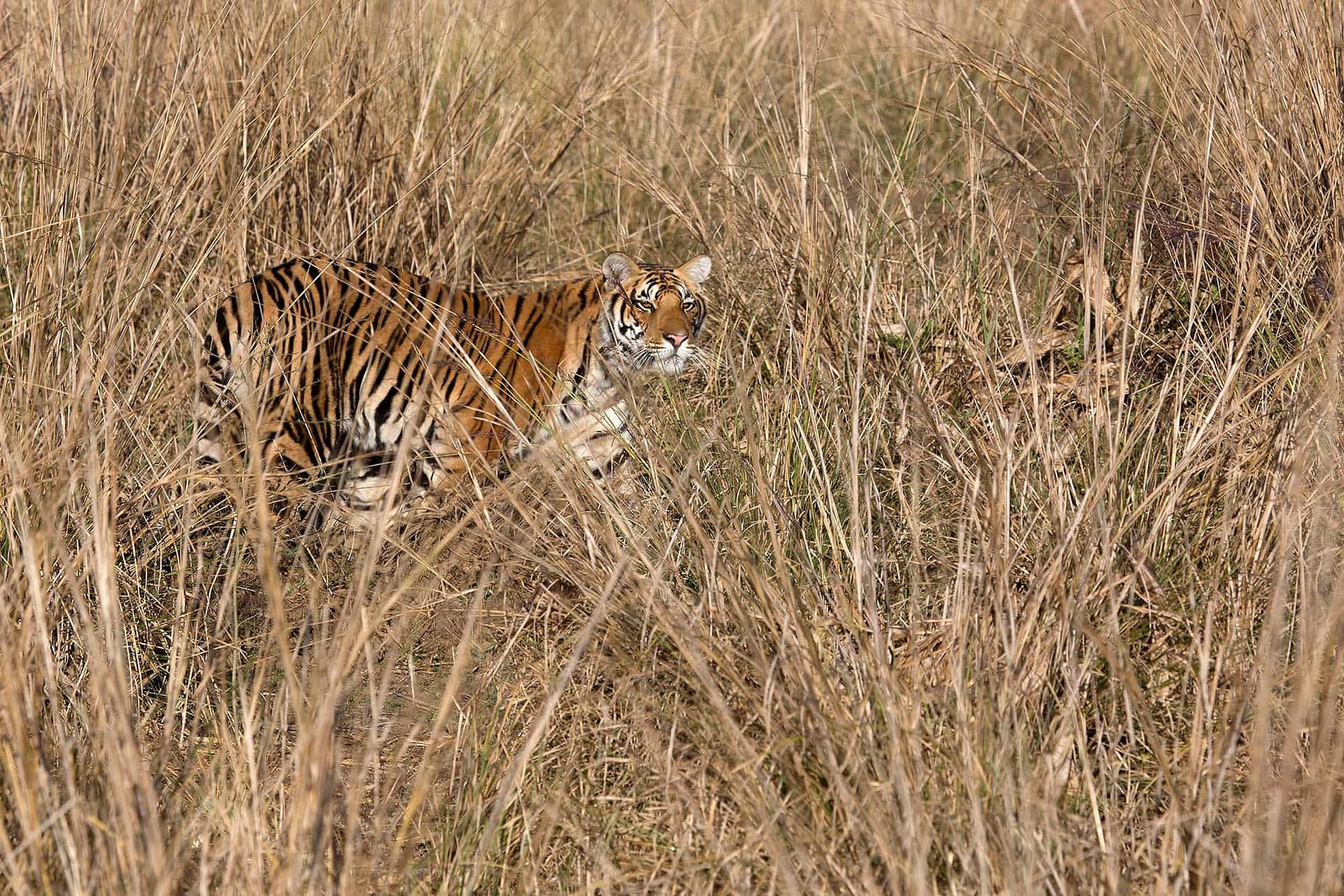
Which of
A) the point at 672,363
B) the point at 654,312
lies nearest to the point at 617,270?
the point at 654,312

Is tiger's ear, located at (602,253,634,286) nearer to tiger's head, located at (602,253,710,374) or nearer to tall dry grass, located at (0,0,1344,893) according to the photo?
tiger's head, located at (602,253,710,374)

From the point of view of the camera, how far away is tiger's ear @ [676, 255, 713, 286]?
3.56m

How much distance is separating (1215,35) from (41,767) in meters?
2.49

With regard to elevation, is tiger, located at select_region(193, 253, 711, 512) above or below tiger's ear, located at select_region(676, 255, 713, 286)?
below

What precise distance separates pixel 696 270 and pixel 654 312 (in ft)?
0.49

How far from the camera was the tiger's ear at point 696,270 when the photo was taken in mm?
3559

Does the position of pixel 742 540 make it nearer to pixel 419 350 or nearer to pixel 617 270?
pixel 419 350

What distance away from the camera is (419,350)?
3.31m

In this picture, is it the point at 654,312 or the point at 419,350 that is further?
the point at 654,312

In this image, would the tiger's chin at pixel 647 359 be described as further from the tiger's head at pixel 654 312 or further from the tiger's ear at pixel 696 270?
the tiger's ear at pixel 696 270

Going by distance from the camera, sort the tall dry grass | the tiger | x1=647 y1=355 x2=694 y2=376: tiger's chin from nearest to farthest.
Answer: the tall dry grass → the tiger → x1=647 y1=355 x2=694 y2=376: tiger's chin

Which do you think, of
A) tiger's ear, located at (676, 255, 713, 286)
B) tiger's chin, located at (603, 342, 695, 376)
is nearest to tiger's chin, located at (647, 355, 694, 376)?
tiger's chin, located at (603, 342, 695, 376)

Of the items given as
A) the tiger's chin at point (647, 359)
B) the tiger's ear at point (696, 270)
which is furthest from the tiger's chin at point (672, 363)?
the tiger's ear at point (696, 270)

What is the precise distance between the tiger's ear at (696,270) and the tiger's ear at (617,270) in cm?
13
